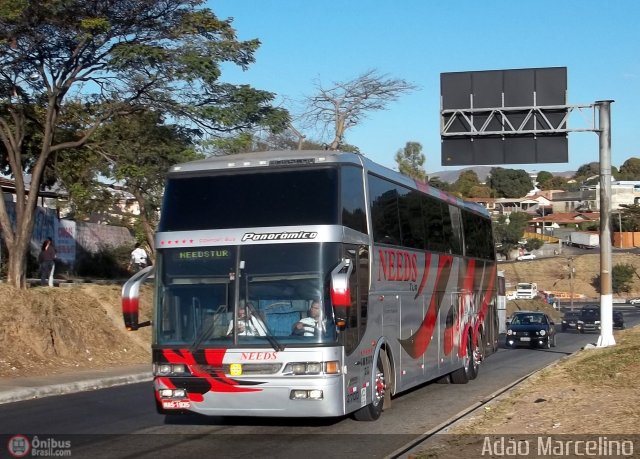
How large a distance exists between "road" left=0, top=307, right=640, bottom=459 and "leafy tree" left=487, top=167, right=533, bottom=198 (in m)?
163

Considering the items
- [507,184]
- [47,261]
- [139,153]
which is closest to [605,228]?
[139,153]

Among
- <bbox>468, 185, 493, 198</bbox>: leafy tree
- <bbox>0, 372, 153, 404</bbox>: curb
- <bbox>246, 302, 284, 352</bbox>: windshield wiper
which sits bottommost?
<bbox>0, 372, 153, 404</bbox>: curb

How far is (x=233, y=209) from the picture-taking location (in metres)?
12.1

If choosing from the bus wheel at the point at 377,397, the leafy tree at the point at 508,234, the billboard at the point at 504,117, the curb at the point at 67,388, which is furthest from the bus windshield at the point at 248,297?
the leafy tree at the point at 508,234

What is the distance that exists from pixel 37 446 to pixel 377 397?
4721mm

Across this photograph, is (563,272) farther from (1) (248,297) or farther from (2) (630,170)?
(1) (248,297)

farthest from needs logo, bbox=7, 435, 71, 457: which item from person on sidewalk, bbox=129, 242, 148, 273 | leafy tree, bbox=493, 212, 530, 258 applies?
leafy tree, bbox=493, 212, 530, 258

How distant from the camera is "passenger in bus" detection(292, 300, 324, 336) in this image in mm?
11367

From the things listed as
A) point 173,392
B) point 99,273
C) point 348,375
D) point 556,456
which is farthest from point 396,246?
point 99,273

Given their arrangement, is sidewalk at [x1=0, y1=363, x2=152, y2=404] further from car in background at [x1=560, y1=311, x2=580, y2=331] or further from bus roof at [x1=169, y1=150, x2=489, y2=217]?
car in background at [x1=560, y1=311, x2=580, y2=331]

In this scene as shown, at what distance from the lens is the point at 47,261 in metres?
26.2

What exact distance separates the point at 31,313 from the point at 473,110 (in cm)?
1424

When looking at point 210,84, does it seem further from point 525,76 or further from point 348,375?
point 348,375

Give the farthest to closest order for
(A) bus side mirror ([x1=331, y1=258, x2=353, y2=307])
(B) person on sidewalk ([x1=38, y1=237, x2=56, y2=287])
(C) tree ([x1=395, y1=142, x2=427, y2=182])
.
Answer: (C) tree ([x1=395, y1=142, x2=427, y2=182]), (B) person on sidewalk ([x1=38, y1=237, x2=56, y2=287]), (A) bus side mirror ([x1=331, y1=258, x2=353, y2=307])
